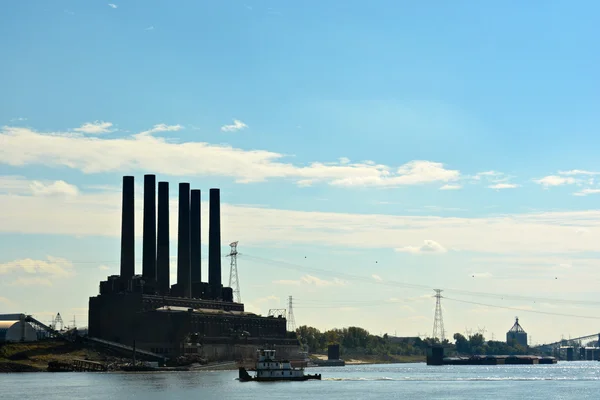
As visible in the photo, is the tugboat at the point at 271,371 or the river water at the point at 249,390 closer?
the river water at the point at 249,390

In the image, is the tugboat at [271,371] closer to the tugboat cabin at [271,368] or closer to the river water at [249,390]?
the tugboat cabin at [271,368]

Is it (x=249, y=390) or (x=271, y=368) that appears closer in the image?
(x=249, y=390)

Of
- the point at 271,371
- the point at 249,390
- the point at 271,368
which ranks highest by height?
the point at 271,368

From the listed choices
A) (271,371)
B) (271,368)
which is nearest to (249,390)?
(271,368)

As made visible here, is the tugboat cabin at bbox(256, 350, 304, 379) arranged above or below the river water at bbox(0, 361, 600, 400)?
above

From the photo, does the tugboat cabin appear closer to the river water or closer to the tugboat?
the tugboat

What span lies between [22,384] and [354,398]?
205ft

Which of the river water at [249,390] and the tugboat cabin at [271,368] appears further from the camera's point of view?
the tugboat cabin at [271,368]

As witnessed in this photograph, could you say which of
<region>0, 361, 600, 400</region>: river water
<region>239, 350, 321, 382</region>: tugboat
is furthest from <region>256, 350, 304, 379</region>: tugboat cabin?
<region>0, 361, 600, 400</region>: river water

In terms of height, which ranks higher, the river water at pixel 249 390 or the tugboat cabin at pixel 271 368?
the tugboat cabin at pixel 271 368

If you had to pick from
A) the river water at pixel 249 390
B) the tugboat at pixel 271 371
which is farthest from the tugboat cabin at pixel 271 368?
the river water at pixel 249 390

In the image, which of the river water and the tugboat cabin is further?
the tugboat cabin

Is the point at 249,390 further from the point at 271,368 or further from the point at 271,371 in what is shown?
the point at 271,371

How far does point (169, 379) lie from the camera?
19612 centimetres
